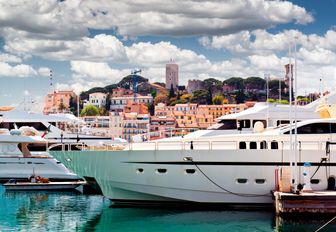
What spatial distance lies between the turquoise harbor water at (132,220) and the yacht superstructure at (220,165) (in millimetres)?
659

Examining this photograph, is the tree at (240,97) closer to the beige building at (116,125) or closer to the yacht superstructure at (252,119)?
the beige building at (116,125)

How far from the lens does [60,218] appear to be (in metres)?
21.2

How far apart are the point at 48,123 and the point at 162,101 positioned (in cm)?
10868

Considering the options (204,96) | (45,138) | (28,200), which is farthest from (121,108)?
(28,200)

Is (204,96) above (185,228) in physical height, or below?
above

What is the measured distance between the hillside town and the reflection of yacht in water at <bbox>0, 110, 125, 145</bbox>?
57.4 meters

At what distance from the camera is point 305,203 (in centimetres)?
1844

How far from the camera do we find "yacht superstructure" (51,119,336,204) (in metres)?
20.0

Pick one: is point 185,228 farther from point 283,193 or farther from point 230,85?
point 230,85

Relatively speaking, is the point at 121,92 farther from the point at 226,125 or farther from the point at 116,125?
the point at 226,125

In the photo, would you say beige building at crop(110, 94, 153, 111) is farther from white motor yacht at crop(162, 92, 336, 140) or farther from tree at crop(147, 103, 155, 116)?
white motor yacht at crop(162, 92, 336, 140)

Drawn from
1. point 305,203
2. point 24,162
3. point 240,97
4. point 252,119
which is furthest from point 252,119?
point 240,97

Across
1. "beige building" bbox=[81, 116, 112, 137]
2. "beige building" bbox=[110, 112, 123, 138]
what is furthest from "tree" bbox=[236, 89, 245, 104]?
"beige building" bbox=[110, 112, 123, 138]

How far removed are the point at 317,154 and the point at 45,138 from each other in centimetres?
2000
